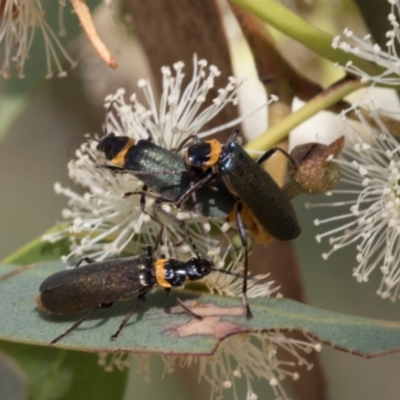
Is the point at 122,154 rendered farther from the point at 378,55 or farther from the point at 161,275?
the point at 378,55

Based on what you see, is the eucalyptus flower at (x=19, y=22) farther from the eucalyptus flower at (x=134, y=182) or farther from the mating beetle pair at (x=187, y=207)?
the mating beetle pair at (x=187, y=207)

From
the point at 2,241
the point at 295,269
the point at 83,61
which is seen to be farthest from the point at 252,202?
the point at 2,241

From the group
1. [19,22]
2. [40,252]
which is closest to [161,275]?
[40,252]

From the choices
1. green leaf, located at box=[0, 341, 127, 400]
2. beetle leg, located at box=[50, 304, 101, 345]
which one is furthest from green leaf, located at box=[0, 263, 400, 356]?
green leaf, located at box=[0, 341, 127, 400]

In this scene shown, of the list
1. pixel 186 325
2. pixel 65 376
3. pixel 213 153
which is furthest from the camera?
pixel 65 376

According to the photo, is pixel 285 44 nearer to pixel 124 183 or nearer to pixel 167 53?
pixel 167 53

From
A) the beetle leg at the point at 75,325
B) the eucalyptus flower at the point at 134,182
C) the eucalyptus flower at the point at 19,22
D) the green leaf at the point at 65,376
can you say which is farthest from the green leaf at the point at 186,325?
the eucalyptus flower at the point at 19,22
